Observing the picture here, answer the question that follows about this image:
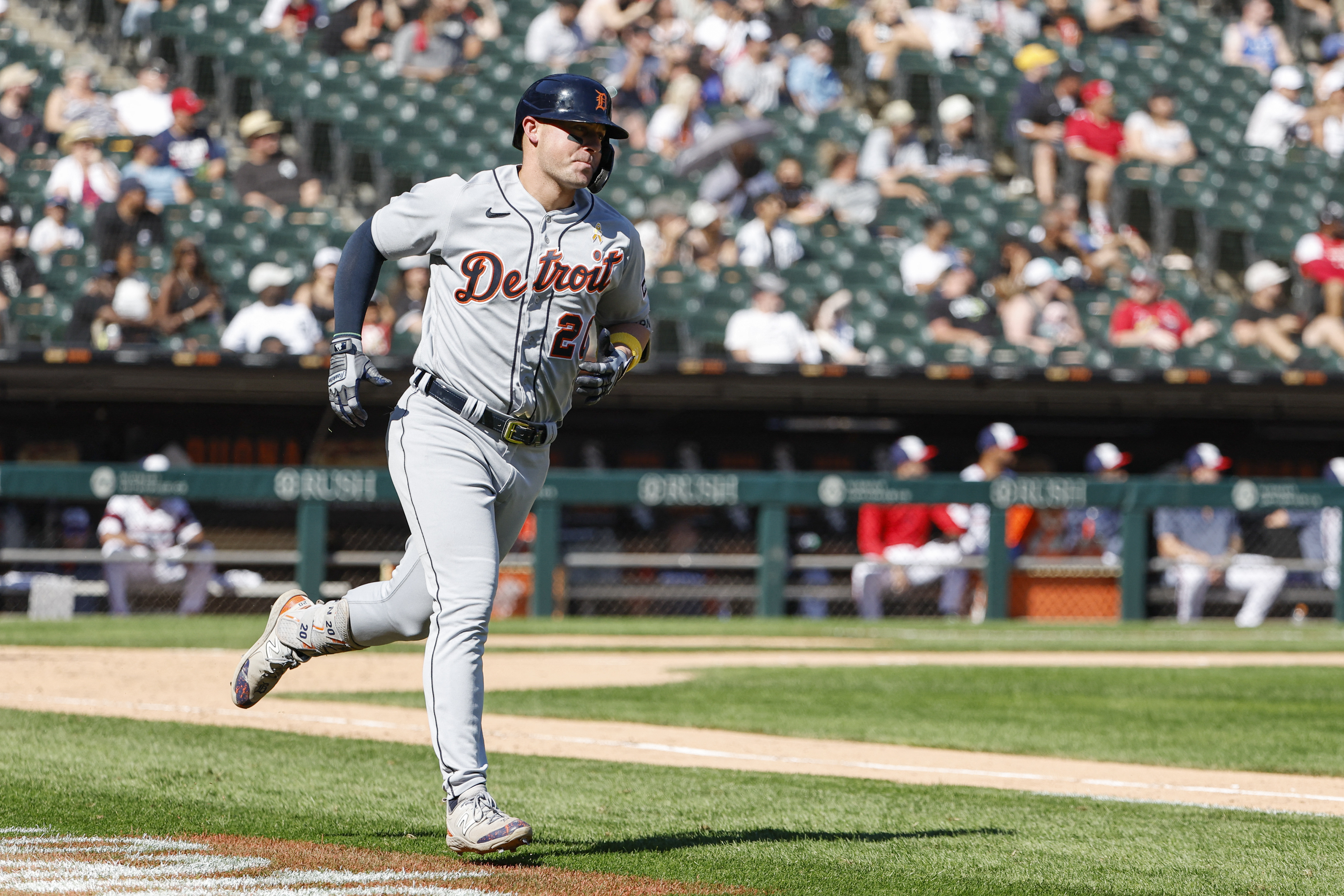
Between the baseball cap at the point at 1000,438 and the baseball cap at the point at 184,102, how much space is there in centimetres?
700

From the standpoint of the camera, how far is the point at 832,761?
19.8 ft

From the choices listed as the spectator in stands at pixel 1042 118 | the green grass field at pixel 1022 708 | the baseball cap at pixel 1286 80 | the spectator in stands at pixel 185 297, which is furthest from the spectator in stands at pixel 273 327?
the baseball cap at pixel 1286 80

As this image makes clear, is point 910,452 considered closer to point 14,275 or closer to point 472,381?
point 14,275

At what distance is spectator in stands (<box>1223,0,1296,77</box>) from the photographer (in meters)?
18.6

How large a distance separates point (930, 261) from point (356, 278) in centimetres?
1097

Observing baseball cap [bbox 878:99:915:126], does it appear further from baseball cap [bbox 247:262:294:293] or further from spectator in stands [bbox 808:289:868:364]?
baseball cap [bbox 247:262:294:293]

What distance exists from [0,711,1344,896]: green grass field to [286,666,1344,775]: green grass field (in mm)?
1438

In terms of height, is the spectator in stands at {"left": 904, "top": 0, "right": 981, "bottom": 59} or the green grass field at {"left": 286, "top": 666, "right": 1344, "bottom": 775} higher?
the spectator in stands at {"left": 904, "top": 0, "right": 981, "bottom": 59}

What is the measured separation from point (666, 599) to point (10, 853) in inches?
369

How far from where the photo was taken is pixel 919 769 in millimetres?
5902

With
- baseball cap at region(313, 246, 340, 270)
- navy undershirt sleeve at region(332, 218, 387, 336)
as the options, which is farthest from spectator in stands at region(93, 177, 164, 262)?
navy undershirt sleeve at region(332, 218, 387, 336)

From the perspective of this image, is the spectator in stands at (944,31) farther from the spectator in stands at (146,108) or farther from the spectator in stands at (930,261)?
the spectator in stands at (146,108)

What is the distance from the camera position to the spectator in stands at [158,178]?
45.1 ft

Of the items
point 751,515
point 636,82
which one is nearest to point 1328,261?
point 751,515
